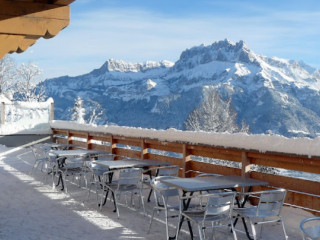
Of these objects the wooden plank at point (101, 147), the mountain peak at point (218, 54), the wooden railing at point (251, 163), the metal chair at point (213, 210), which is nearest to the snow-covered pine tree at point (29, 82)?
the wooden plank at point (101, 147)

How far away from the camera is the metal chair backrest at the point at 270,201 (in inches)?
179

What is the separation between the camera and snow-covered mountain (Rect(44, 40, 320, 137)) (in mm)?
101062

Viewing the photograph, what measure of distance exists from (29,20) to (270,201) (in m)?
2.96

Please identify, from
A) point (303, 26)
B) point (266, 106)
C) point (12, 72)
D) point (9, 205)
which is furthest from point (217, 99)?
point (303, 26)

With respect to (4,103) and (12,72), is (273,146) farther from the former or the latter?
(12,72)

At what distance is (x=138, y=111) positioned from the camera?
138000 millimetres

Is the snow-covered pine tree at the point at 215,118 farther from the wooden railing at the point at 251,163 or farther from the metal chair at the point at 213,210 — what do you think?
the metal chair at the point at 213,210

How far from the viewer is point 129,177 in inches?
243

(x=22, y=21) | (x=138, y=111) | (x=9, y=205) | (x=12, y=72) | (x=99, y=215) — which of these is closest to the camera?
(x=22, y=21)

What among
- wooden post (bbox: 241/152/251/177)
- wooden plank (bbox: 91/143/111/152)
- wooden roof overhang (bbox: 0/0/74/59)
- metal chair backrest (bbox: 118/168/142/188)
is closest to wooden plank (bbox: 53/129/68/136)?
wooden plank (bbox: 91/143/111/152)

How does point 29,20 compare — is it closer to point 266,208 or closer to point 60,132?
point 266,208

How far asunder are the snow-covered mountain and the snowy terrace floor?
6521 cm

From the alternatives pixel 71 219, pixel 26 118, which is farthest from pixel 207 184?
pixel 26 118

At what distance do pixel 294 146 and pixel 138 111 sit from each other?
13276 centimetres
